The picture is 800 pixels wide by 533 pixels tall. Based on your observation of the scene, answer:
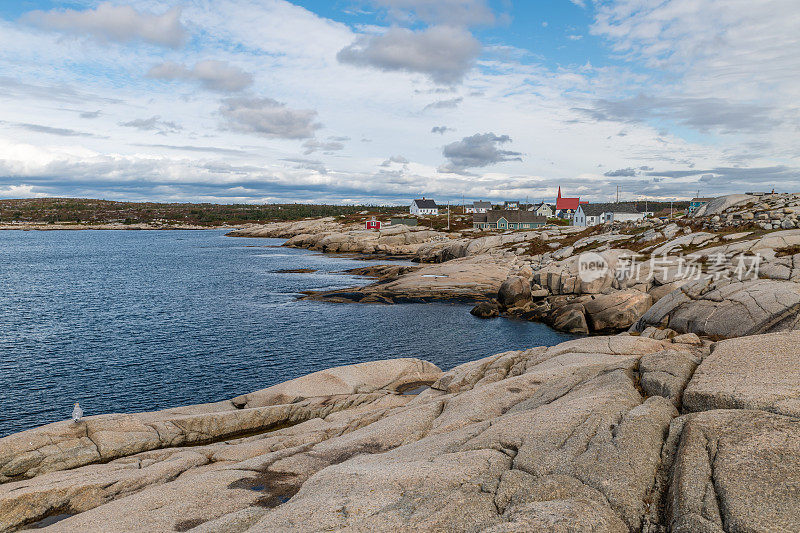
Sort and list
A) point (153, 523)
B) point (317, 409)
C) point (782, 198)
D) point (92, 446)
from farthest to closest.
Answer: point (782, 198) < point (317, 409) < point (92, 446) < point (153, 523)

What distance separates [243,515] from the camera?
465 inches

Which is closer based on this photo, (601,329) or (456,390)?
(456,390)

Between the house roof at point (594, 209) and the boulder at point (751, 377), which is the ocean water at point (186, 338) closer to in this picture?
the boulder at point (751, 377)

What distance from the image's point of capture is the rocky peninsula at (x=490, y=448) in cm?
967

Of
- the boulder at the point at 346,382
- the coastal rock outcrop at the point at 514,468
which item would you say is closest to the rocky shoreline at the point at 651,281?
the coastal rock outcrop at the point at 514,468

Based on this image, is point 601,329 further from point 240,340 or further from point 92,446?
point 92,446

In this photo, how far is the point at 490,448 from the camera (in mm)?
13031

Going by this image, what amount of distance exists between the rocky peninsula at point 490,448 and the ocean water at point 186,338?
901 cm

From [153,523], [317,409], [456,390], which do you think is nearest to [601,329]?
[456,390]

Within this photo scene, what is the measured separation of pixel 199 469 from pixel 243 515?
6.92 meters

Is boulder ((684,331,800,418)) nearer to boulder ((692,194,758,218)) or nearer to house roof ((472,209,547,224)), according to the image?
boulder ((692,194,758,218))

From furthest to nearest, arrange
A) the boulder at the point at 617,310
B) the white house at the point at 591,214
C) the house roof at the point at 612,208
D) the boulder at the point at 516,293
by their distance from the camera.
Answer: the white house at the point at 591,214 → the house roof at the point at 612,208 → the boulder at the point at 516,293 → the boulder at the point at 617,310

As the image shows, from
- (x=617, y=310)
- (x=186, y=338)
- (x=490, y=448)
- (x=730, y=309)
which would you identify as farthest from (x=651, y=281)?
(x=186, y=338)

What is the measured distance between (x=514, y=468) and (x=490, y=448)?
148cm
